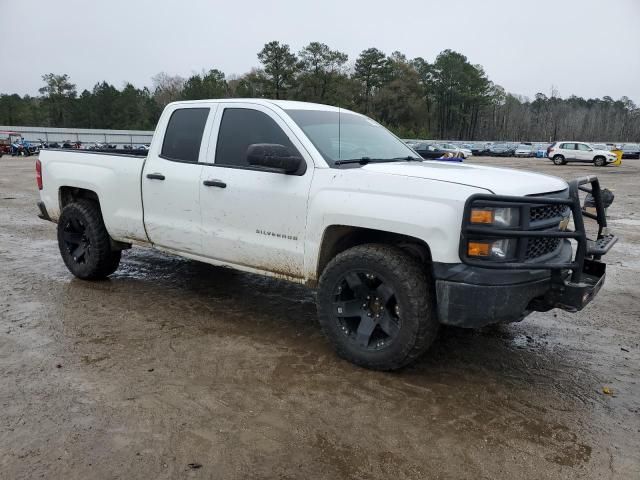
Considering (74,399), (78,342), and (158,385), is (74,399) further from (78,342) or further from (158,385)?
(78,342)

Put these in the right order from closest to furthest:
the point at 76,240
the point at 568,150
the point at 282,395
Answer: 1. the point at 282,395
2. the point at 76,240
3. the point at 568,150

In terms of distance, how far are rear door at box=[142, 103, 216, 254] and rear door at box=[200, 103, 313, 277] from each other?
5.2 inches

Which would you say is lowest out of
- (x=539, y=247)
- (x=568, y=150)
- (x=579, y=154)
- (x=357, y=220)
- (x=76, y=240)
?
(x=579, y=154)

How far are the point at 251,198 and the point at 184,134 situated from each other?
1169mm

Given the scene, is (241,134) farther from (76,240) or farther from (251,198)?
(76,240)

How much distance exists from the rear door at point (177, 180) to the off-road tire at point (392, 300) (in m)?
1.48

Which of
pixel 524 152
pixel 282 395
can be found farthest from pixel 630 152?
pixel 282 395

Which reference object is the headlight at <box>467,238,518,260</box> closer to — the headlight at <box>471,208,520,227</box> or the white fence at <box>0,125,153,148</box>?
the headlight at <box>471,208,520,227</box>

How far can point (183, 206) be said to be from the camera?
4.79 m

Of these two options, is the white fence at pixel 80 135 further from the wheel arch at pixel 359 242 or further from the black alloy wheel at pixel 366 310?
the black alloy wheel at pixel 366 310

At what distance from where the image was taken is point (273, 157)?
3.89 m

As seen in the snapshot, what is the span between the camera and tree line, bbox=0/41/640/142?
75.3m

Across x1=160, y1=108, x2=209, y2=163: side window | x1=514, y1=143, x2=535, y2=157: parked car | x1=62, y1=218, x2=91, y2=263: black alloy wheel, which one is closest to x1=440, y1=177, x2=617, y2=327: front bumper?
x1=160, y1=108, x2=209, y2=163: side window

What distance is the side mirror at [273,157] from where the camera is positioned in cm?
387
